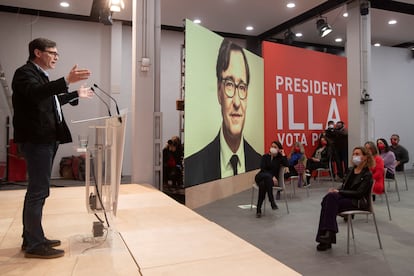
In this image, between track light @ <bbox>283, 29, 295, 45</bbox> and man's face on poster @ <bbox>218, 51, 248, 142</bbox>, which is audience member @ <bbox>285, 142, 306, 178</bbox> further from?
track light @ <bbox>283, 29, 295, 45</bbox>

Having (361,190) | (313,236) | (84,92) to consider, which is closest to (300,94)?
(313,236)

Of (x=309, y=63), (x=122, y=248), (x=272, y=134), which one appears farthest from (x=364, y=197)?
(x=309, y=63)

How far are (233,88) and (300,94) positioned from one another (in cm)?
286

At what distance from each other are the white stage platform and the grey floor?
3.26ft

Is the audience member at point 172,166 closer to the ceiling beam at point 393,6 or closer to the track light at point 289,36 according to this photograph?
the track light at point 289,36

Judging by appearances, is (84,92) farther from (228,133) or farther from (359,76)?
(359,76)

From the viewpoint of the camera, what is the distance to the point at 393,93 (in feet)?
39.6

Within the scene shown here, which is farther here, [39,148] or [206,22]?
[206,22]

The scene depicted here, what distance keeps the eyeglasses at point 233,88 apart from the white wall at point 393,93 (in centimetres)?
615

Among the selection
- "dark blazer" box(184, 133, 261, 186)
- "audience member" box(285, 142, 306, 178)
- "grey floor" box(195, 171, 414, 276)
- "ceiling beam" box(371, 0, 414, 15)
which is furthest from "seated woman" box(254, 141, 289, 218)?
"ceiling beam" box(371, 0, 414, 15)

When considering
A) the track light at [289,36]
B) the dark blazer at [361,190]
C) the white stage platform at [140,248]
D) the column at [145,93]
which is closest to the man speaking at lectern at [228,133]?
the column at [145,93]

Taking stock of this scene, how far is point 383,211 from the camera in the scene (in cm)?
558

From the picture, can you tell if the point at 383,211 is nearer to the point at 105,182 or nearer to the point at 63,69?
the point at 105,182

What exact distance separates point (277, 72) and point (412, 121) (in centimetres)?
625
